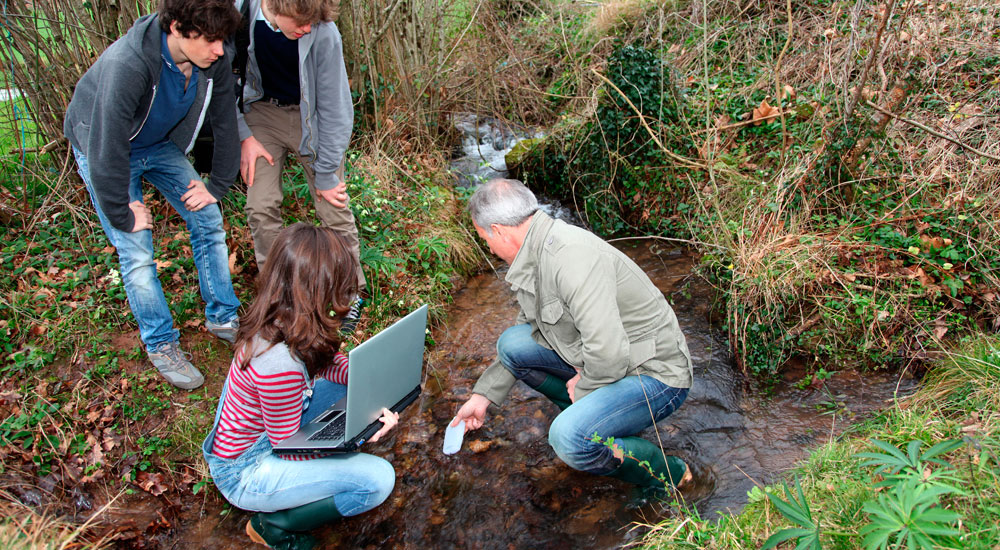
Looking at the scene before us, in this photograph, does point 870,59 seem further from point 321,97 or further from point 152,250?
point 152,250

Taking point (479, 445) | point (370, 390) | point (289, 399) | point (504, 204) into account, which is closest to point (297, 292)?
point (289, 399)

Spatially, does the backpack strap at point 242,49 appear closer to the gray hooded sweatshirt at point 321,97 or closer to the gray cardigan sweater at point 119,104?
the gray hooded sweatshirt at point 321,97

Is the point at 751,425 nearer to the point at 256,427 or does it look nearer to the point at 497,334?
the point at 497,334

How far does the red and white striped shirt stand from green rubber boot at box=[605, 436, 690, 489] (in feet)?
4.62

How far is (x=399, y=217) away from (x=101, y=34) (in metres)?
2.49

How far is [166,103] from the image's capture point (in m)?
3.14

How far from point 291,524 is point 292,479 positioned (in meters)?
0.25

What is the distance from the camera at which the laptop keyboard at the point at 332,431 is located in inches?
107

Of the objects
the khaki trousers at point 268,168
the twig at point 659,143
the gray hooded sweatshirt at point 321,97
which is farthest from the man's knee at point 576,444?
the twig at point 659,143

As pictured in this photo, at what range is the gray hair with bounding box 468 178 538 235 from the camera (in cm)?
268

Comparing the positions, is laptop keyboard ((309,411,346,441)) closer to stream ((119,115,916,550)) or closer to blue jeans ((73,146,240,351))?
stream ((119,115,916,550))

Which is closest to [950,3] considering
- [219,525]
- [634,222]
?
[634,222]

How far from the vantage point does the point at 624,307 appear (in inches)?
108

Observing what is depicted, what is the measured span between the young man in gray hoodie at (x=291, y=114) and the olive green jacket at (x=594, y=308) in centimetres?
124
